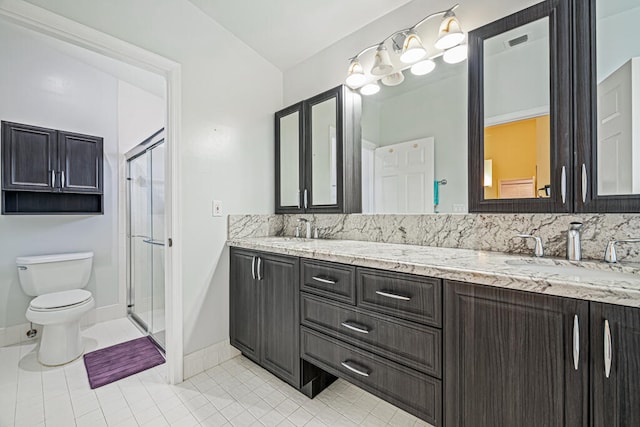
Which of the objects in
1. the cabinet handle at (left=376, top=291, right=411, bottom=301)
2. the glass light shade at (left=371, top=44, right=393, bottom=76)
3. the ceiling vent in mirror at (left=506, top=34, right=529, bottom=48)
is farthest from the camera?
the glass light shade at (left=371, top=44, right=393, bottom=76)

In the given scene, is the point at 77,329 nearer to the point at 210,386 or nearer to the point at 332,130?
the point at 210,386

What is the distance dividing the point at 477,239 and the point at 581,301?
0.72 meters

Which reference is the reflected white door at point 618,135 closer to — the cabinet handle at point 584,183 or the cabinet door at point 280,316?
the cabinet handle at point 584,183

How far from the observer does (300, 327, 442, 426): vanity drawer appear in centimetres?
108

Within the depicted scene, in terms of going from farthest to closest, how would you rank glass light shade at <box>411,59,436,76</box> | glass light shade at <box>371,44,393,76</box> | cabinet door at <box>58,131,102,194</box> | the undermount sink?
cabinet door at <box>58,131,102,194</box>
glass light shade at <box>371,44,393,76</box>
glass light shade at <box>411,59,436,76</box>
the undermount sink

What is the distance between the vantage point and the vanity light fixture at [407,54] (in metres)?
1.49

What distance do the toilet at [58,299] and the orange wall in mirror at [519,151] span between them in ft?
9.44

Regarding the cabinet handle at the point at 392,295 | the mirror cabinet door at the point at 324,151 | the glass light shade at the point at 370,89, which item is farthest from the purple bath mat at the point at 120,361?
the glass light shade at the point at 370,89

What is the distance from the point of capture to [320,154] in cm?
215

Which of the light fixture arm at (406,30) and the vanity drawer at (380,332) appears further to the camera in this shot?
the light fixture arm at (406,30)

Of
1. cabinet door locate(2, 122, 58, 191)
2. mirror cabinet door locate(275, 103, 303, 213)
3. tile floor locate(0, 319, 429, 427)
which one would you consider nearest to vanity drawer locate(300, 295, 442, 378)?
tile floor locate(0, 319, 429, 427)

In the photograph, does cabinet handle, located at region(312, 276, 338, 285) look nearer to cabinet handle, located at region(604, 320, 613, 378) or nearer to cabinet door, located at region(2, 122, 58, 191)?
cabinet handle, located at region(604, 320, 613, 378)

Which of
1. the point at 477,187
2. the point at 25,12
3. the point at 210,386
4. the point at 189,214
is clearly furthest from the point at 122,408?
the point at 477,187

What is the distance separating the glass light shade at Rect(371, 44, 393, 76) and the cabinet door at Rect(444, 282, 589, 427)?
145cm
